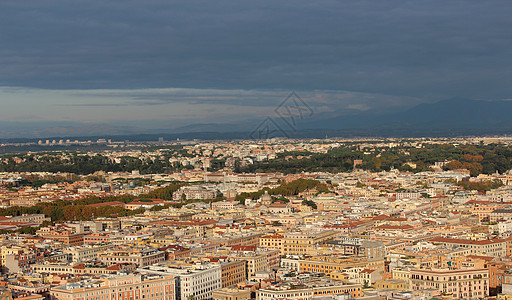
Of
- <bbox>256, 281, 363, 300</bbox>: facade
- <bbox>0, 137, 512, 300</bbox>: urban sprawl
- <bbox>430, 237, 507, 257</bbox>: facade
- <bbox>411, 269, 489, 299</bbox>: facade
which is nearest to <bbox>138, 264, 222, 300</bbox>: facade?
<bbox>0, 137, 512, 300</bbox>: urban sprawl

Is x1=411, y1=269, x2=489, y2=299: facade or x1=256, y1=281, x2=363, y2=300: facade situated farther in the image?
x1=411, y1=269, x2=489, y2=299: facade

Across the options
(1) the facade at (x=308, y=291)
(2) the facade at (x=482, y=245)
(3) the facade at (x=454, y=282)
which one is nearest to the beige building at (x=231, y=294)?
(1) the facade at (x=308, y=291)

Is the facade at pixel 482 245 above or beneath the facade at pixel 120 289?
beneath

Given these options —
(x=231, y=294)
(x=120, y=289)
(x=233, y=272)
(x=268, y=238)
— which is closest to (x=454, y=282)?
(x=231, y=294)

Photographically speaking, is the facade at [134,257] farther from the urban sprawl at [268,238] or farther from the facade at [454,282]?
the facade at [454,282]

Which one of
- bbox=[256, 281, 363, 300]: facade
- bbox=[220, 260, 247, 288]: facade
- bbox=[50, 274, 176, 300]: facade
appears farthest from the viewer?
bbox=[220, 260, 247, 288]: facade

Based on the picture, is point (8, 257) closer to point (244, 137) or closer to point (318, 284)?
point (318, 284)

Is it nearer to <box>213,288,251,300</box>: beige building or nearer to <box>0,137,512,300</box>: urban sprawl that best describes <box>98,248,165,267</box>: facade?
<box>0,137,512,300</box>: urban sprawl

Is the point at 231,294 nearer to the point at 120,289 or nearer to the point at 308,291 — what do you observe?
the point at 308,291

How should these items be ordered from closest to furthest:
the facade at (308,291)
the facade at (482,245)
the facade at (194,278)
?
the facade at (308,291) → the facade at (194,278) → the facade at (482,245)

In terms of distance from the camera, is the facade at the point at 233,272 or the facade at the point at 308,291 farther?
the facade at the point at 233,272

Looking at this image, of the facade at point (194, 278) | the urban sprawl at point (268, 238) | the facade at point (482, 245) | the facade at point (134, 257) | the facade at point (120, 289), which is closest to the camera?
the facade at point (120, 289)
